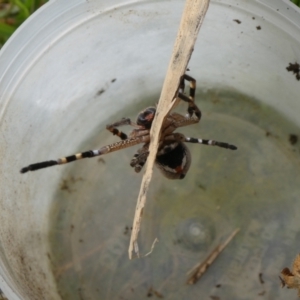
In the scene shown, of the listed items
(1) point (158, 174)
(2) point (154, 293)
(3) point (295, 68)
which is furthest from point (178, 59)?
(2) point (154, 293)

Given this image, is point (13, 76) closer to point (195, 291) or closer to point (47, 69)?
point (47, 69)

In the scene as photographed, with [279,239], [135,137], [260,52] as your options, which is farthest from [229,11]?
[279,239]

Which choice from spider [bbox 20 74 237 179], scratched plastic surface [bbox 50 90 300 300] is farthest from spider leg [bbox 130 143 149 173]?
scratched plastic surface [bbox 50 90 300 300]

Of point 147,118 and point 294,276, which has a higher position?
point 147,118

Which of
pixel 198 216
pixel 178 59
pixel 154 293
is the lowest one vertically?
pixel 154 293

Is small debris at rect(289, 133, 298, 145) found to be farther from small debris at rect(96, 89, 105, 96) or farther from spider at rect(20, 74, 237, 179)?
small debris at rect(96, 89, 105, 96)

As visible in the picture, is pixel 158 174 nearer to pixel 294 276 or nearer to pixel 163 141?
pixel 163 141

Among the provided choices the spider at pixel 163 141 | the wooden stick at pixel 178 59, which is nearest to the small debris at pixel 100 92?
the spider at pixel 163 141

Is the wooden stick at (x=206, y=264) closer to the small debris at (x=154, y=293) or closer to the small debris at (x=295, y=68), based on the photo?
the small debris at (x=154, y=293)
